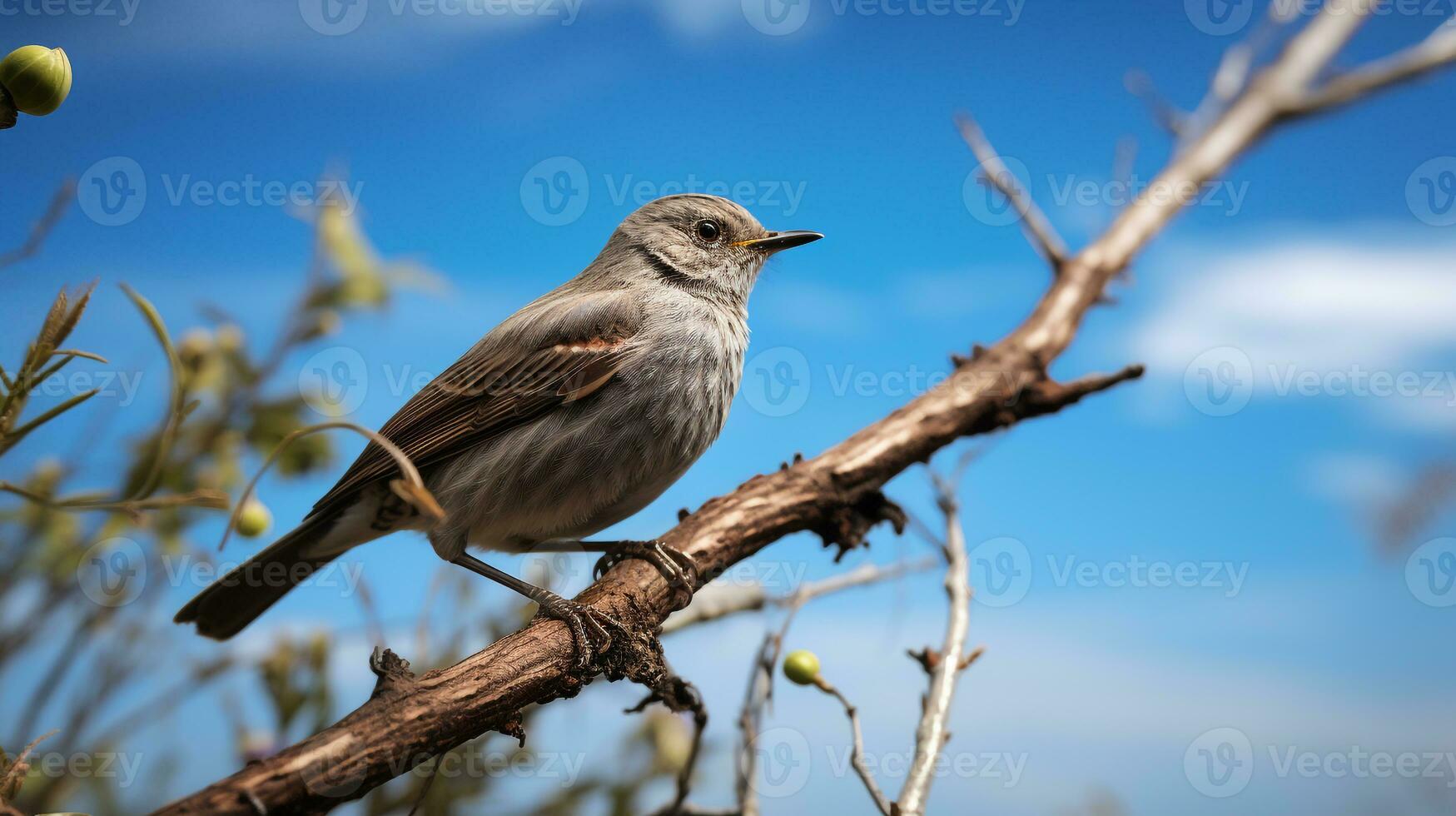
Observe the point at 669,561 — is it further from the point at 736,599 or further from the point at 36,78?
the point at 36,78

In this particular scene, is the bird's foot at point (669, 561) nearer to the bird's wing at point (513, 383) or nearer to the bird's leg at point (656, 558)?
the bird's leg at point (656, 558)

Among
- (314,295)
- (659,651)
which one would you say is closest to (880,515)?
(659,651)

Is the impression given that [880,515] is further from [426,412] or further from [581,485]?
[426,412]

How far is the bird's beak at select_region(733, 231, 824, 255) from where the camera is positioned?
4.10 m

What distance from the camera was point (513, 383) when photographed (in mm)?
3420

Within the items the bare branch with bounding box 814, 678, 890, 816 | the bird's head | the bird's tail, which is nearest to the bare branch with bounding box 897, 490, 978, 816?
the bare branch with bounding box 814, 678, 890, 816

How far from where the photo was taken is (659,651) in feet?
10.3

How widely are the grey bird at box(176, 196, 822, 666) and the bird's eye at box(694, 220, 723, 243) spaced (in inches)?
18.6

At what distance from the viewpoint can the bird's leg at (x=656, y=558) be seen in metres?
3.37

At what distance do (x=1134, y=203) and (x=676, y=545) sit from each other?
283 cm

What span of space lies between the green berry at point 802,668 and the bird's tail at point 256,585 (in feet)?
5.70

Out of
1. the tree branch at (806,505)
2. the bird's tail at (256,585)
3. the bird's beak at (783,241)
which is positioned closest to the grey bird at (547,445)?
the bird's tail at (256,585)

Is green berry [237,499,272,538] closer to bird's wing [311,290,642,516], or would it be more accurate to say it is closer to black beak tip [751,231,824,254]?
bird's wing [311,290,642,516]

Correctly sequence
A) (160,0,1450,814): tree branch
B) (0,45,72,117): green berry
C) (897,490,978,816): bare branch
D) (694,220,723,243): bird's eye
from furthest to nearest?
(694,220,723,243): bird's eye < (897,490,978,816): bare branch < (160,0,1450,814): tree branch < (0,45,72,117): green berry
